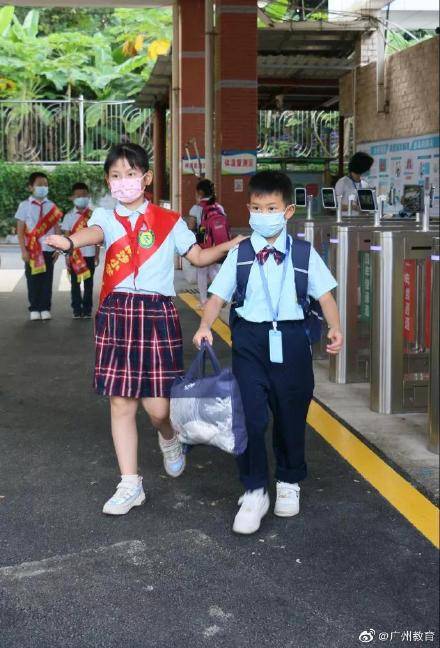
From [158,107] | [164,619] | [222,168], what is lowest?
[164,619]

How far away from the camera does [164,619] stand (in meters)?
3.40

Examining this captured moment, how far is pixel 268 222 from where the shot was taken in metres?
4.16

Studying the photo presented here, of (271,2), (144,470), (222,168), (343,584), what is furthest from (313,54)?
(343,584)

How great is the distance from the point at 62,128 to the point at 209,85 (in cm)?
1523

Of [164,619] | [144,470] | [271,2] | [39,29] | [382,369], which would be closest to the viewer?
[164,619]

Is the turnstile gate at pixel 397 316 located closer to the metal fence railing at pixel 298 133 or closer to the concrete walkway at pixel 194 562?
the concrete walkway at pixel 194 562

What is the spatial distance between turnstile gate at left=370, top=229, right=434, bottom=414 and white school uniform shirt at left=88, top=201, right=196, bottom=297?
205 cm

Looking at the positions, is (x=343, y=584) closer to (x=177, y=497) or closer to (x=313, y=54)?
(x=177, y=497)

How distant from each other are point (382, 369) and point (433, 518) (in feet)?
6.83

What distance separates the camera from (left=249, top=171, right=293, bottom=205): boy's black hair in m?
4.18

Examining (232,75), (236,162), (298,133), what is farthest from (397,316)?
(298,133)

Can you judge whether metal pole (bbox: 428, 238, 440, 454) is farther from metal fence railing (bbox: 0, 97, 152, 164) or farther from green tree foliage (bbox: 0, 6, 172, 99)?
green tree foliage (bbox: 0, 6, 172, 99)

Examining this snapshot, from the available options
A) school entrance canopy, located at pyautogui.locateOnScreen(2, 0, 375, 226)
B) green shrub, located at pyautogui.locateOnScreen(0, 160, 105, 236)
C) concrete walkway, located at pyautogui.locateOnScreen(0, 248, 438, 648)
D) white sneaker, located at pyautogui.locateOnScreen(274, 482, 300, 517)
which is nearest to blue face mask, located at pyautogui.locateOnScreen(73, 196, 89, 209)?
school entrance canopy, located at pyautogui.locateOnScreen(2, 0, 375, 226)

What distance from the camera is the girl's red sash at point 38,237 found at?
11188mm
